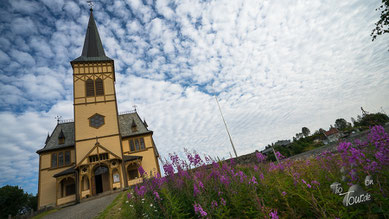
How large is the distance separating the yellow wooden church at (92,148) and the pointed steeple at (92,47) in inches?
5.3

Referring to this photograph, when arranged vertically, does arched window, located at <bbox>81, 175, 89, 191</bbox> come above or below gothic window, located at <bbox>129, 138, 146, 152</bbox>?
below

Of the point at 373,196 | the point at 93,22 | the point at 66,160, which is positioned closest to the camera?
the point at 373,196

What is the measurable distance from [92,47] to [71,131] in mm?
14186

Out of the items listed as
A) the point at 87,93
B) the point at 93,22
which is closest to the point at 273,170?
the point at 87,93

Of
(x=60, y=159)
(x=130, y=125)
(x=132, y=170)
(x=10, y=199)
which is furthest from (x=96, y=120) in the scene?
(x=10, y=199)

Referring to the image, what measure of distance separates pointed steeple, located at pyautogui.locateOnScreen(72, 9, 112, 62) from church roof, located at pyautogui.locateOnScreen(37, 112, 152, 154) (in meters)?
10.2

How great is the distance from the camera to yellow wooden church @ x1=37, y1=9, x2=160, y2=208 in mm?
19438

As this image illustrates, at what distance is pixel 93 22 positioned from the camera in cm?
3172

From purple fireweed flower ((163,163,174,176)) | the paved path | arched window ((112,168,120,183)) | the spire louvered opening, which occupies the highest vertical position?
the spire louvered opening

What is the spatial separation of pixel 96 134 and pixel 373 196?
2452 cm

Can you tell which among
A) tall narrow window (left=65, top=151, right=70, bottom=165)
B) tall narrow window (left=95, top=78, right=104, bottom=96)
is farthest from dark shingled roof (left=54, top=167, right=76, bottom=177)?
tall narrow window (left=95, top=78, right=104, bottom=96)

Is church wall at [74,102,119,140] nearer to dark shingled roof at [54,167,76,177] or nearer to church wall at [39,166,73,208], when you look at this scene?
dark shingled roof at [54,167,76,177]

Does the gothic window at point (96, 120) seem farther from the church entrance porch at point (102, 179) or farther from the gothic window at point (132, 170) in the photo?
the gothic window at point (132, 170)

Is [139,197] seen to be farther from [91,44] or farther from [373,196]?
[91,44]
